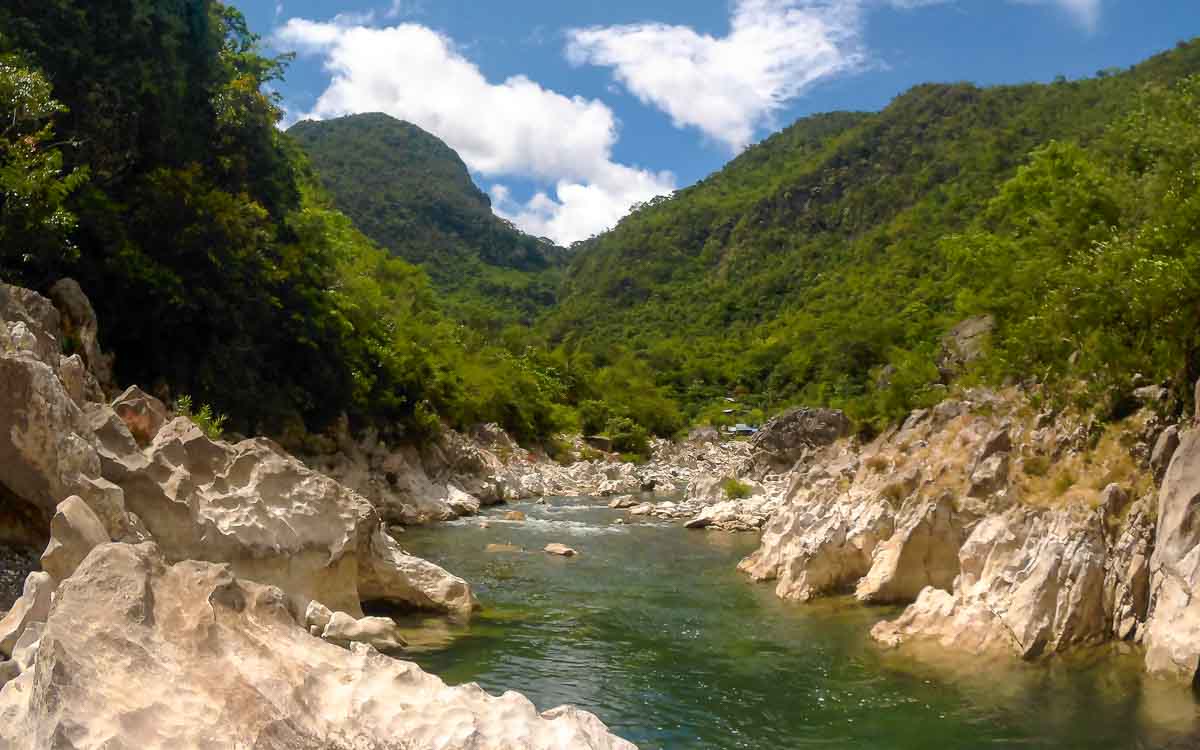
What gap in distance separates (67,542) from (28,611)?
0.73 meters

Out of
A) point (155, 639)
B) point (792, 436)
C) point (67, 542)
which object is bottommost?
point (155, 639)

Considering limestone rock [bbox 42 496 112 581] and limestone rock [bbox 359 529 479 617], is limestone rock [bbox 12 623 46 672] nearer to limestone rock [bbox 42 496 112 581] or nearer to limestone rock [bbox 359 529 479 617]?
limestone rock [bbox 42 496 112 581]

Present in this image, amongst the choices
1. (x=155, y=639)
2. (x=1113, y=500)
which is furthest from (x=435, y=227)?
(x=155, y=639)

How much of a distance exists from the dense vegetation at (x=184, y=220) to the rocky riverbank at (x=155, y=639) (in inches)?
383

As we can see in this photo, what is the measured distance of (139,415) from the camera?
45.7 feet

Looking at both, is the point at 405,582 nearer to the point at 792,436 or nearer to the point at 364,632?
the point at 364,632

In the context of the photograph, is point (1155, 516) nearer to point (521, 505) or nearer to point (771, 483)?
point (771, 483)

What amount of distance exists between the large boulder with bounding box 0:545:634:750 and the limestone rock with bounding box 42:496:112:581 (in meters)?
1.64

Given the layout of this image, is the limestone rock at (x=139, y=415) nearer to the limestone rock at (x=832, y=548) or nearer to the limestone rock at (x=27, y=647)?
the limestone rock at (x=27, y=647)

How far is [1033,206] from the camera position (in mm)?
33969

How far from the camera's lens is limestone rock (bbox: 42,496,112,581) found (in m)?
8.09

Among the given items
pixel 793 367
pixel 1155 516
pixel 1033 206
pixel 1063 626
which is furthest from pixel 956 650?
pixel 793 367

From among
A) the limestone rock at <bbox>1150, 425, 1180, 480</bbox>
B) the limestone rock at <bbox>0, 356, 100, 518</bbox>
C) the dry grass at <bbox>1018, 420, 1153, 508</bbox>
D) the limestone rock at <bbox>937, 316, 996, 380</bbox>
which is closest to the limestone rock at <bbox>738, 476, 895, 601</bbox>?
the dry grass at <bbox>1018, 420, 1153, 508</bbox>

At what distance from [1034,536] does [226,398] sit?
73.8 feet
